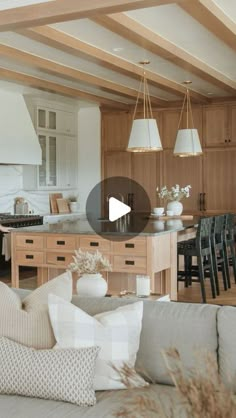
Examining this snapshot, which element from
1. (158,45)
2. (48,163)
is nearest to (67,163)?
(48,163)

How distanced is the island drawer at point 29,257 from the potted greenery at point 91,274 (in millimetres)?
2385

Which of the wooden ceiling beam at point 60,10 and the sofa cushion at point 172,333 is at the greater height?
the wooden ceiling beam at point 60,10

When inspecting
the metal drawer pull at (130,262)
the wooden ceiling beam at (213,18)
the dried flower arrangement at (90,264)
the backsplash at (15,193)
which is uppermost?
the wooden ceiling beam at (213,18)

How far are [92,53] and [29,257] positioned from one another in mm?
2165

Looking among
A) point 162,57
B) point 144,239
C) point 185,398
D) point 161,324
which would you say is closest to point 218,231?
point 144,239

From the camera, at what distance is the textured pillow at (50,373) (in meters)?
2.26

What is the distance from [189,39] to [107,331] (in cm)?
367

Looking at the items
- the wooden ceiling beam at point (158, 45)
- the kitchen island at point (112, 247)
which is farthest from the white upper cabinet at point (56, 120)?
the kitchen island at point (112, 247)

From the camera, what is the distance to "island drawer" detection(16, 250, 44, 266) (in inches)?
221

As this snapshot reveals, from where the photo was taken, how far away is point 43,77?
698 cm

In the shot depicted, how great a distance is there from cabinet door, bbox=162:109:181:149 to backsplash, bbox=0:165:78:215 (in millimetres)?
2176

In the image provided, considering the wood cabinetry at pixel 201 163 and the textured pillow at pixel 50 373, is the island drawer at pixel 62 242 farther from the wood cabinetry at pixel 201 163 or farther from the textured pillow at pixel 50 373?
the wood cabinetry at pixel 201 163

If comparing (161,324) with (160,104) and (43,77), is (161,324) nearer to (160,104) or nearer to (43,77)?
(43,77)

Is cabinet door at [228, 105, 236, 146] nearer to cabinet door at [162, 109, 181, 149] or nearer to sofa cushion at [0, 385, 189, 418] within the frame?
cabinet door at [162, 109, 181, 149]
